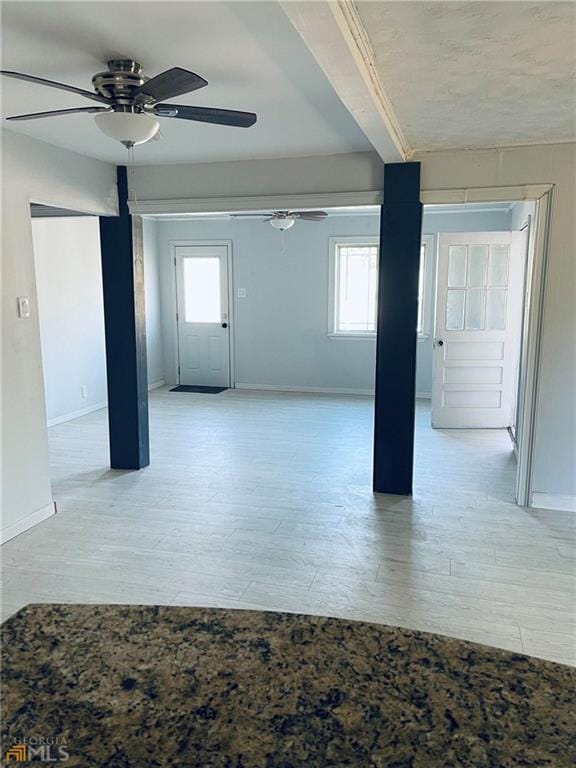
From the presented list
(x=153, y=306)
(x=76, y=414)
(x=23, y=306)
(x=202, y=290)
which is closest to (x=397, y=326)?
(x=23, y=306)

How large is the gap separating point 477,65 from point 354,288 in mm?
5371

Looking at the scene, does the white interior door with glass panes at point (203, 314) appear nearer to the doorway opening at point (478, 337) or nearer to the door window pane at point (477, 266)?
the doorway opening at point (478, 337)

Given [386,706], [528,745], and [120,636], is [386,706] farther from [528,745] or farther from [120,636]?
[120,636]

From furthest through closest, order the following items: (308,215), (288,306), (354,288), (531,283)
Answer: (288,306) → (354,288) → (308,215) → (531,283)

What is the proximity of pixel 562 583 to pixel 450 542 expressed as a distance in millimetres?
629

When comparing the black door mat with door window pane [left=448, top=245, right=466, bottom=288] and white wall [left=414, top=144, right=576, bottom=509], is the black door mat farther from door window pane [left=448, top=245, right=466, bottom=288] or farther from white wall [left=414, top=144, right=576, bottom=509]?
white wall [left=414, top=144, right=576, bottom=509]

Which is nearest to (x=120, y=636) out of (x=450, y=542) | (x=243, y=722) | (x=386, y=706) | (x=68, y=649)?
(x=68, y=649)

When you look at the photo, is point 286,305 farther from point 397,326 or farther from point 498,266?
point 397,326

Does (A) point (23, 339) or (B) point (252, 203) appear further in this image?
(B) point (252, 203)

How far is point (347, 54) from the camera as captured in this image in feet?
6.01

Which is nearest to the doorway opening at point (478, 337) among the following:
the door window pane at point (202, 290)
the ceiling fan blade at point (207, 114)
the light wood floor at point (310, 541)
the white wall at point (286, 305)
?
the light wood floor at point (310, 541)

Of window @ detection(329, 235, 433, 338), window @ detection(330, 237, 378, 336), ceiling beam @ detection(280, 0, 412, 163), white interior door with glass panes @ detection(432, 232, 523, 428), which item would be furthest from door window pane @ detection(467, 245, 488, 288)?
ceiling beam @ detection(280, 0, 412, 163)

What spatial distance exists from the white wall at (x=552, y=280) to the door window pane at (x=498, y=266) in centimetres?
213

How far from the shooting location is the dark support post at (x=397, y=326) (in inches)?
147
